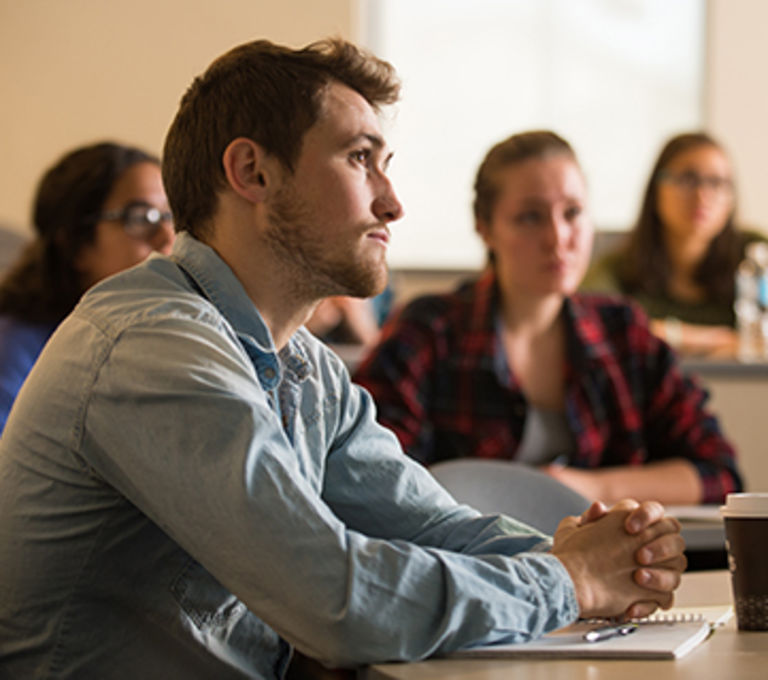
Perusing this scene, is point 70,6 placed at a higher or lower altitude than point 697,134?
higher

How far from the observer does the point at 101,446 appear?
1005 millimetres

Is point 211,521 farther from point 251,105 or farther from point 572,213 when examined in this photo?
point 572,213

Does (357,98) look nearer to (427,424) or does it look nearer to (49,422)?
(49,422)

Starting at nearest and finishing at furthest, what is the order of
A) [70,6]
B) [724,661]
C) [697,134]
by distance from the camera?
[724,661]
[697,134]
[70,6]

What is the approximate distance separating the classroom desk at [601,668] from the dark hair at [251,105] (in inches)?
23.4

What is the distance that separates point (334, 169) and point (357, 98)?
0.34ft

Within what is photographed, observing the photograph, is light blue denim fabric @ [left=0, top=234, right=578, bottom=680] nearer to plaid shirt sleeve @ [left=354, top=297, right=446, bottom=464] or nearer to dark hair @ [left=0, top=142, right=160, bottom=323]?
plaid shirt sleeve @ [left=354, top=297, right=446, bottom=464]

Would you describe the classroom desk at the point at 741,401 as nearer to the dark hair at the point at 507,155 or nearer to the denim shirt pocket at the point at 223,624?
the dark hair at the point at 507,155

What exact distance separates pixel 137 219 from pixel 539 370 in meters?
0.91

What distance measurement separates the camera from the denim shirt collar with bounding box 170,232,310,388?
1175 millimetres

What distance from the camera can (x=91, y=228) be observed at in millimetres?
2338

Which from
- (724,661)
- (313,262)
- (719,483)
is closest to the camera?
(724,661)

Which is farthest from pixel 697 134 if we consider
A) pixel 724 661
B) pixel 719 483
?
pixel 724 661

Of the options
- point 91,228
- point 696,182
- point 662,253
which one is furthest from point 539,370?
point 696,182
